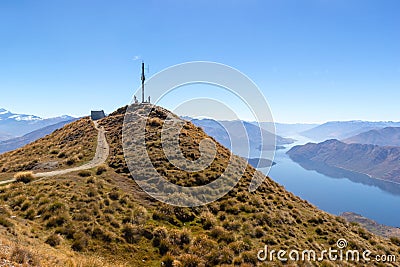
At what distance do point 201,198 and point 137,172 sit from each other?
776cm

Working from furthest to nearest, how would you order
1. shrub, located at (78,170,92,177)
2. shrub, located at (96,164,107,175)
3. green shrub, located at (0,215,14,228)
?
1. shrub, located at (96,164,107,175)
2. shrub, located at (78,170,92,177)
3. green shrub, located at (0,215,14,228)

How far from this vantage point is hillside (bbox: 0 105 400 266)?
1262cm

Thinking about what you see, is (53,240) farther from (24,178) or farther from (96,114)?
(96,114)

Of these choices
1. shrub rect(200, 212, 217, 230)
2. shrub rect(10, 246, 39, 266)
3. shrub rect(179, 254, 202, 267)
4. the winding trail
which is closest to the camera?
shrub rect(10, 246, 39, 266)

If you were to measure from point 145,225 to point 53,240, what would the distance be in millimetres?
5178

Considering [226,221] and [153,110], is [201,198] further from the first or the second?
[153,110]

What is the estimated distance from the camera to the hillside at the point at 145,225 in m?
12.6

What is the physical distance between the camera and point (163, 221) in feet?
56.3

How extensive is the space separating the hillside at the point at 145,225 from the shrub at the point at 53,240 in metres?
0.05

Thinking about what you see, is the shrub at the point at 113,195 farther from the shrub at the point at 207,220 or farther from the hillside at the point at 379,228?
the hillside at the point at 379,228

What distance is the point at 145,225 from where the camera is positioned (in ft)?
52.5

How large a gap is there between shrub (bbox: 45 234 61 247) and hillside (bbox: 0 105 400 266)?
46 millimetres

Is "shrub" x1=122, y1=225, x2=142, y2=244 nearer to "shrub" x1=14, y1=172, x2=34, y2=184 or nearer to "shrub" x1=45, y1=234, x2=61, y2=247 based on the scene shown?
"shrub" x1=45, y1=234, x2=61, y2=247

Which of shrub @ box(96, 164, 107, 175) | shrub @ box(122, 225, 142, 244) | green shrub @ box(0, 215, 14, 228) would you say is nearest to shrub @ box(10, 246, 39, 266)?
green shrub @ box(0, 215, 14, 228)
